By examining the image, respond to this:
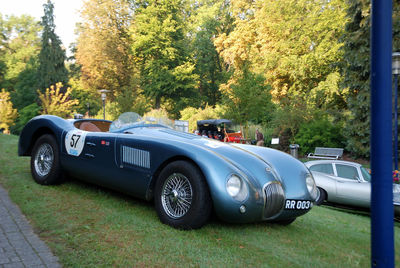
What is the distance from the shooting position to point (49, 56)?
4512 centimetres

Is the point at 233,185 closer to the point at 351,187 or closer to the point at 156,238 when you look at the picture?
the point at 156,238

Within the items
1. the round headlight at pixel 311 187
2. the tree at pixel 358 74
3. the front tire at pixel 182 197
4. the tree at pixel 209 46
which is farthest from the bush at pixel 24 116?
the round headlight at pixel 311 187

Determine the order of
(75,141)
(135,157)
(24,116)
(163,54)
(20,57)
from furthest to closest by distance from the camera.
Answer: (20,57) < (163,54) < (24,116) < (75,141) < (135,157)

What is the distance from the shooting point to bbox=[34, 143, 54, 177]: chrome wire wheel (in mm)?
5638

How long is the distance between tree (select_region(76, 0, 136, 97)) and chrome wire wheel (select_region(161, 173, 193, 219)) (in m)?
38.2

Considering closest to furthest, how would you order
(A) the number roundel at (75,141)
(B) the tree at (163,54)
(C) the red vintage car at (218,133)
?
(A) the number roundel at (75,141) → (C) the red vintage car at (218,133) → (B) the tree at (163,54)

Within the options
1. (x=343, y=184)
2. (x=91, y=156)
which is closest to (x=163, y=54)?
(x=343, y=184)

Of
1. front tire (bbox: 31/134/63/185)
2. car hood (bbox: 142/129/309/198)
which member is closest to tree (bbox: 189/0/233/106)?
front tire (bbox: 31/134/63/185)

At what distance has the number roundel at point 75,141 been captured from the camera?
520 centimetres

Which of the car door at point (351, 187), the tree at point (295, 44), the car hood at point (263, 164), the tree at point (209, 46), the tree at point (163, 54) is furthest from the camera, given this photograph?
the tree at point (209, 46)

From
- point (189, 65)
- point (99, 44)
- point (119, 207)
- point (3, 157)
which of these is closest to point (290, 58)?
point (189, 65)

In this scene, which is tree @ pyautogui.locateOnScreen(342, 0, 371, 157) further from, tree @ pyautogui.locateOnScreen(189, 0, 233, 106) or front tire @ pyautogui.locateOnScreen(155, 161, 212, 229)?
tree @ pyautogui.locateOnScreen(189, 0, 233, 106)

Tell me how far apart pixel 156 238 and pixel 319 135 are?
19964 millimetres

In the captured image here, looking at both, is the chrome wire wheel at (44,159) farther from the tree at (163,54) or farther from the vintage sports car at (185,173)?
the tree at (163,54)
